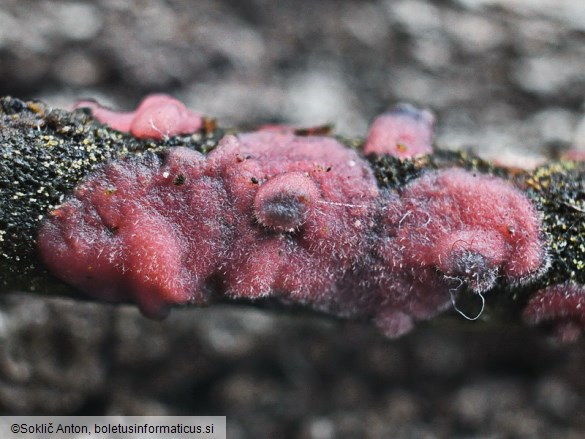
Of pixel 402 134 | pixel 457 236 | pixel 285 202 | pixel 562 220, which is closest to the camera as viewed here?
pixel 285 202

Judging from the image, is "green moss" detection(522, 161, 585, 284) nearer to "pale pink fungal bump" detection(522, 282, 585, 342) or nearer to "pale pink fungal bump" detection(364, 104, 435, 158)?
"pale pink fungal bump" detection(522, 282, 585, 342)

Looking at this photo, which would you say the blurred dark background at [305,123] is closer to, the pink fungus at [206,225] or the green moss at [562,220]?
the green moss at [562,220]

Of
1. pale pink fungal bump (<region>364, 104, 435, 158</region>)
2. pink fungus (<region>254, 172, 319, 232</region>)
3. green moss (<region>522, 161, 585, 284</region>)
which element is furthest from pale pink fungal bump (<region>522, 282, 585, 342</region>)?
pink fungus (<region>254, 172, 319, 232</region>)

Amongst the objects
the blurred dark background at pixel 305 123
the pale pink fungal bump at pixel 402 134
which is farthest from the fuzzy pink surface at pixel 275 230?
the blurred dark background at pixel 305 123

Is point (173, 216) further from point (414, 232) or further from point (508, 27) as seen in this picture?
point (508, 27)

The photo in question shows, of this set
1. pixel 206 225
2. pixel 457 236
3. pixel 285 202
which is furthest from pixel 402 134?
pixel 206 225

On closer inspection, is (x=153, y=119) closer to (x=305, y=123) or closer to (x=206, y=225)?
(x=206, y=225)
